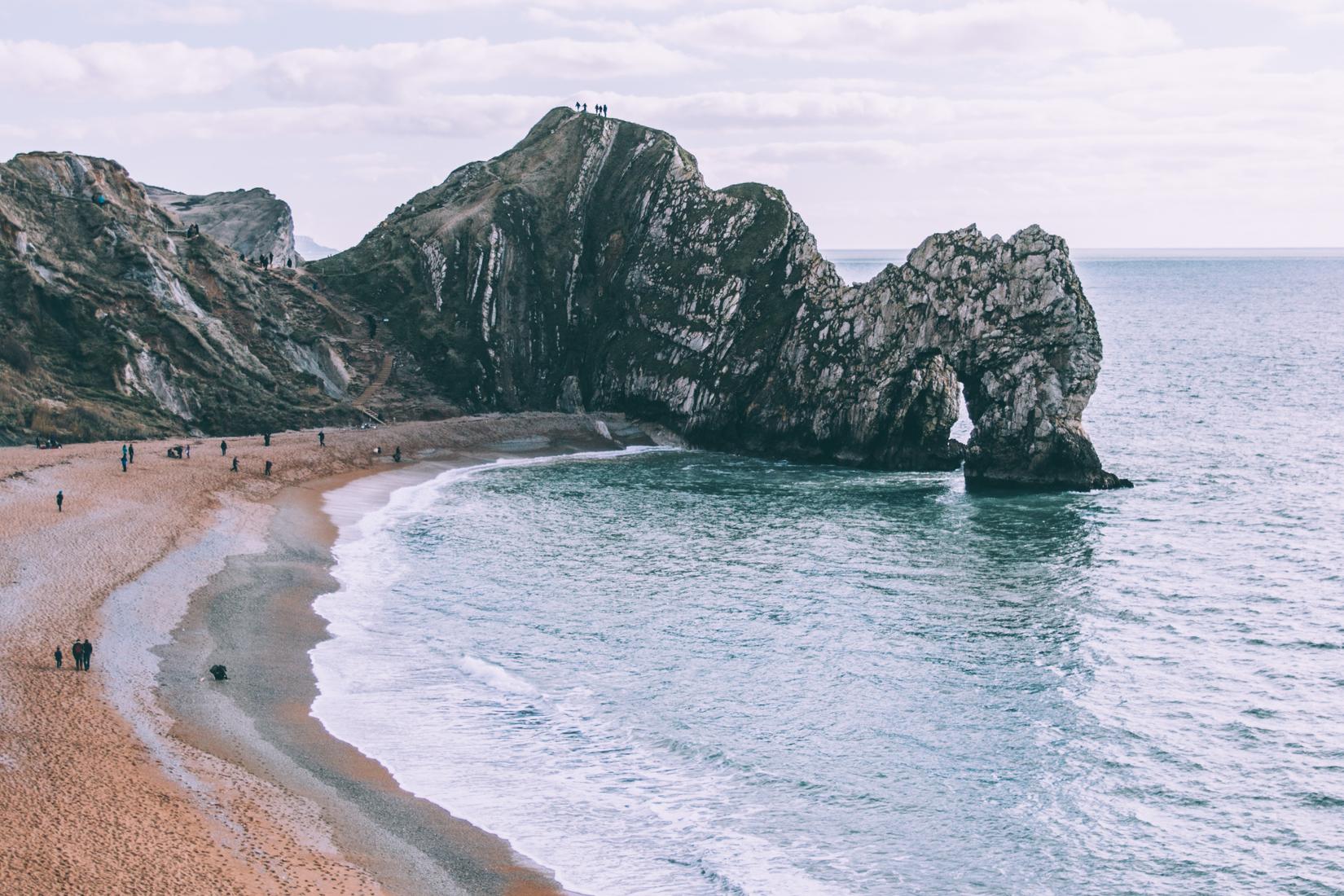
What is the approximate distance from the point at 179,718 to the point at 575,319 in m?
88.0

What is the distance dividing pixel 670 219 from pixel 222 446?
53.6 m

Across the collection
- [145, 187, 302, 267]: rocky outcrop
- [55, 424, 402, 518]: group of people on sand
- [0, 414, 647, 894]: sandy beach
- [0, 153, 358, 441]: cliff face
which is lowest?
[0, 414, 647, 894]: sandy beach

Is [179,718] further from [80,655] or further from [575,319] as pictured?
[575,319]

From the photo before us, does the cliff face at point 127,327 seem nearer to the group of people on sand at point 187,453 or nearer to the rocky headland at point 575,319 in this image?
the rocky headland at point 575,319

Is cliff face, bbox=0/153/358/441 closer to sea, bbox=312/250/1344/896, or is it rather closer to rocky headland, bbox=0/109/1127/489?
rocky headland, bbox=0/109/1127/489

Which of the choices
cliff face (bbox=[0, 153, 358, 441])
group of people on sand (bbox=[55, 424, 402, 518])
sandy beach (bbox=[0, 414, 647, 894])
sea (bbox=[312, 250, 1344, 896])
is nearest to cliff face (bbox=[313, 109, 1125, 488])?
sea (bbox=[312, 250, 1344, 896])

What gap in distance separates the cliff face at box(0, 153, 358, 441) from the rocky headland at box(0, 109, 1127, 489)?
23cm

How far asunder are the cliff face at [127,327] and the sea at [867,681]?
25869 mm

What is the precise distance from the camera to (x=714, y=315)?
116 m

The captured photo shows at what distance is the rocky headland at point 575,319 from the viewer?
9538cm

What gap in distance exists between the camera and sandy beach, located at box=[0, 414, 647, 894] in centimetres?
3444

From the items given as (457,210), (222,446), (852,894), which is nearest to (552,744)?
(852,894)

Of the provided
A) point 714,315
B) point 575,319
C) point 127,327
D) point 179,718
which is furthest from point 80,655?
point 575,319

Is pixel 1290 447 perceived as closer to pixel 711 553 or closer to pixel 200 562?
pixel 711 553
